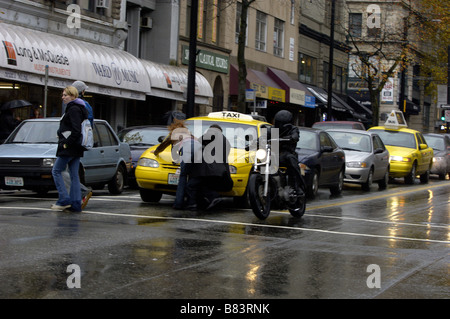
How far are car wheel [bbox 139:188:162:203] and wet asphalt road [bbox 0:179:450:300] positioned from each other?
406 mm

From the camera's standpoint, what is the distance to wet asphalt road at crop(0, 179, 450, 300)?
6.31 metres

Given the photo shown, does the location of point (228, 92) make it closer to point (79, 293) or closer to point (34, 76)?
point (34, 76)

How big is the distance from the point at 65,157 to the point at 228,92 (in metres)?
27.9

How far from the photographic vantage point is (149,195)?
13.8 meters

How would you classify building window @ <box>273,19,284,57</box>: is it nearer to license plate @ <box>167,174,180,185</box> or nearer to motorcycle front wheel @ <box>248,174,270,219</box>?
license plate @ <box>167,174,180,185</box>

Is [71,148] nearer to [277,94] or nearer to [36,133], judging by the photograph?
[36,133]

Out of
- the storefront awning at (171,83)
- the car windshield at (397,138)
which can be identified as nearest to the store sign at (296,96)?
the storefront awning at (171,83)

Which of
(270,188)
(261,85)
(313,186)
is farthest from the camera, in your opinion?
(261,85)

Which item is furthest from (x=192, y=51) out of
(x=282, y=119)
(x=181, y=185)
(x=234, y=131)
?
(x=282, y=119)

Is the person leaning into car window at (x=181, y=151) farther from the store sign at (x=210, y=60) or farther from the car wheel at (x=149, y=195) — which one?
the store sign at (x=210, y=60)

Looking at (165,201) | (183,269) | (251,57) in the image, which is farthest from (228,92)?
(183,269)

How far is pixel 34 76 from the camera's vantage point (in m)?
24.1

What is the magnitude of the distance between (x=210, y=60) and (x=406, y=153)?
14.1 metres

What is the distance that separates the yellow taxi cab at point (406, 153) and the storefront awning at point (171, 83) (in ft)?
27.3
